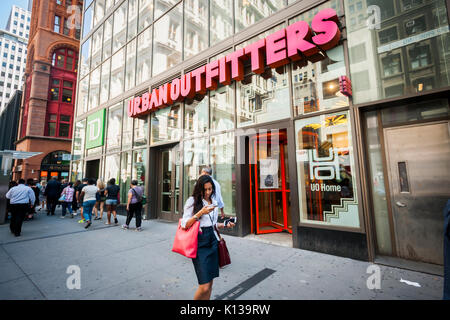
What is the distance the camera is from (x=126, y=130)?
1170 cm

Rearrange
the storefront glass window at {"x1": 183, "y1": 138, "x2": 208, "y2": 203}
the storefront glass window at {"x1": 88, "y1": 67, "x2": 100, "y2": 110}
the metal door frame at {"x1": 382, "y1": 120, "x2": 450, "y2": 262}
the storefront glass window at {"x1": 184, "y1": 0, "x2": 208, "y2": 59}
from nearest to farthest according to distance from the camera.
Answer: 1. the metal door frame at {"x1": 382, "y1": 120, "x2": 450, "y2": 262}
2. the storefront glass window at {"x1": 183, "y1": 138, "x2": 208, "y2": 203}
3. the storefront glass window at {"x1": 184, "y1": 0, "x2": 208, "y2": 59}
4. the storefront glass window at {"x1": 88, "y1": 67, "x2": 100, "y2": 110}

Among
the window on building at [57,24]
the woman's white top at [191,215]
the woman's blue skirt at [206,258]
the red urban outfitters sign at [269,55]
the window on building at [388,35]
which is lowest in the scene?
the woman's blue skirt at [206,258]


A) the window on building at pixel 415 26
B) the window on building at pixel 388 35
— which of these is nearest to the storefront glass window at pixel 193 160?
the window on building at pixel 388 35

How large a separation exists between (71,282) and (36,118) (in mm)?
34342

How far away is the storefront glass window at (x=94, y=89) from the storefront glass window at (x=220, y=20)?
410 inches

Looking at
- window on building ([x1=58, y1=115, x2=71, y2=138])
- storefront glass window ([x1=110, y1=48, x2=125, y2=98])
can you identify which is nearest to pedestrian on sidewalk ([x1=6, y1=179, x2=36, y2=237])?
storefront glass window ([x1=110, y1=48, x2=125, y2=98])

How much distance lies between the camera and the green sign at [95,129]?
1330 centimetres

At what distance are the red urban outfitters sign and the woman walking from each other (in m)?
4.75

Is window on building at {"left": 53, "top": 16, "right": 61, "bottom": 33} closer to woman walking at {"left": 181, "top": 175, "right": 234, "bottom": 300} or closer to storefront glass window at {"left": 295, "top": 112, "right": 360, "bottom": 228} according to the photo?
storefront glass window at {"left": 295, "top": 112, "right": 360, "bottom": 228}

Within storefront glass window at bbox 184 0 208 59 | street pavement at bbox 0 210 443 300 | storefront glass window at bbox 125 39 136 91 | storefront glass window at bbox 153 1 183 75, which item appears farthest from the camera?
storefront glass window at bbox 125 39 136 91

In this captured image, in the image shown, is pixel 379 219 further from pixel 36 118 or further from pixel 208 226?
pixel 36 118

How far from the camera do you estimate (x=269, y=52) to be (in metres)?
6.12

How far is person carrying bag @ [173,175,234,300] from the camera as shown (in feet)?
7.98

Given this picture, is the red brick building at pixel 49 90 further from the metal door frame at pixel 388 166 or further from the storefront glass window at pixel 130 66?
the metal door frame at pixel 388 166
